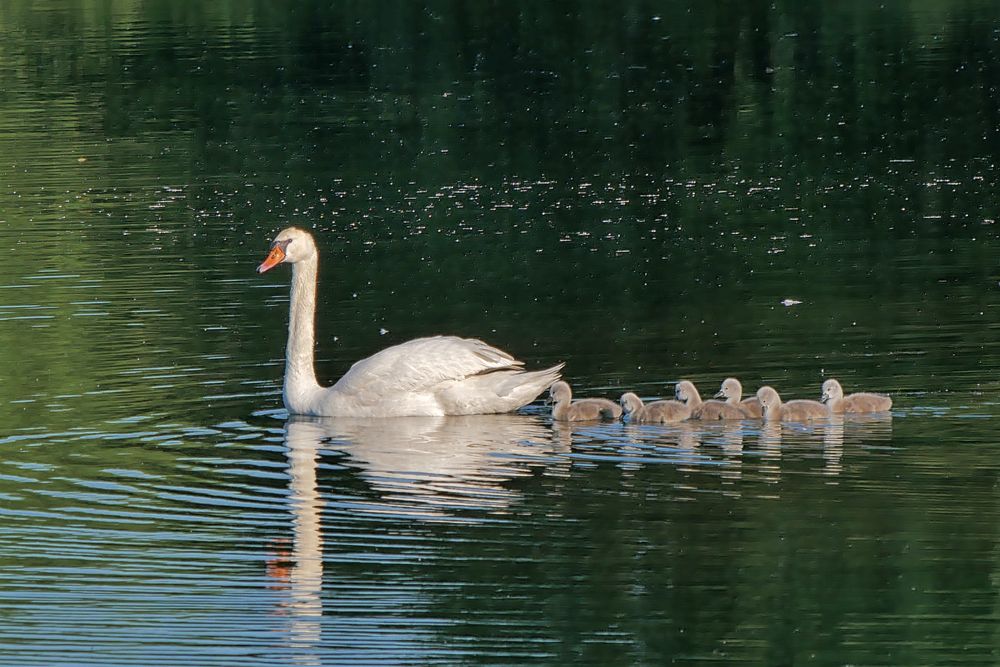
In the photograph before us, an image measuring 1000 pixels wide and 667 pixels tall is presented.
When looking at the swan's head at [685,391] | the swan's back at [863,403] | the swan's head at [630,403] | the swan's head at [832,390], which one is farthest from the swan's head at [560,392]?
the swan's back at [863,403]

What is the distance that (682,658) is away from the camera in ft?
33.1

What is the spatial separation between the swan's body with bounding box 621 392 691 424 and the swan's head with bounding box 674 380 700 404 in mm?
116

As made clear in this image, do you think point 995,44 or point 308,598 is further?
point 995,44

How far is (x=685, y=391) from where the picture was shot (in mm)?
15375

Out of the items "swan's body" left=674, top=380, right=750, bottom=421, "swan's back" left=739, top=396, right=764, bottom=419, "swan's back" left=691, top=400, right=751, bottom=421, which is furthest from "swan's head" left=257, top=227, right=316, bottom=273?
"swan's back" left=739, top=396, right=764, bottom=419

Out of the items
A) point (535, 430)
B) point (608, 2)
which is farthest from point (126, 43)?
point (535, 430)

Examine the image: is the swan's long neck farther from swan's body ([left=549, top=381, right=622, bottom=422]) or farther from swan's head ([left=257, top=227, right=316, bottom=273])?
swan's body ([left=549, top=381, right=622, bottom=422])

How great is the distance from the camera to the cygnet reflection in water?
13.2 m

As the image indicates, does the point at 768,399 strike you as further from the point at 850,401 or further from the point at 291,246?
the point at 291,246

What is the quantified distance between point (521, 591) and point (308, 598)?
1193 millimetres

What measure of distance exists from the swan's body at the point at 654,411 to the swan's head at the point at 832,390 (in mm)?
1057

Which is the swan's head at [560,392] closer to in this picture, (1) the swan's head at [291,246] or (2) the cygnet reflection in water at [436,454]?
(2) the cygnet reflection in water at [436,454]

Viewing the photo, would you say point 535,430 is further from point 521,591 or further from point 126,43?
point 126,43

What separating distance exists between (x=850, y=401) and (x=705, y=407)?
3.62 ft
